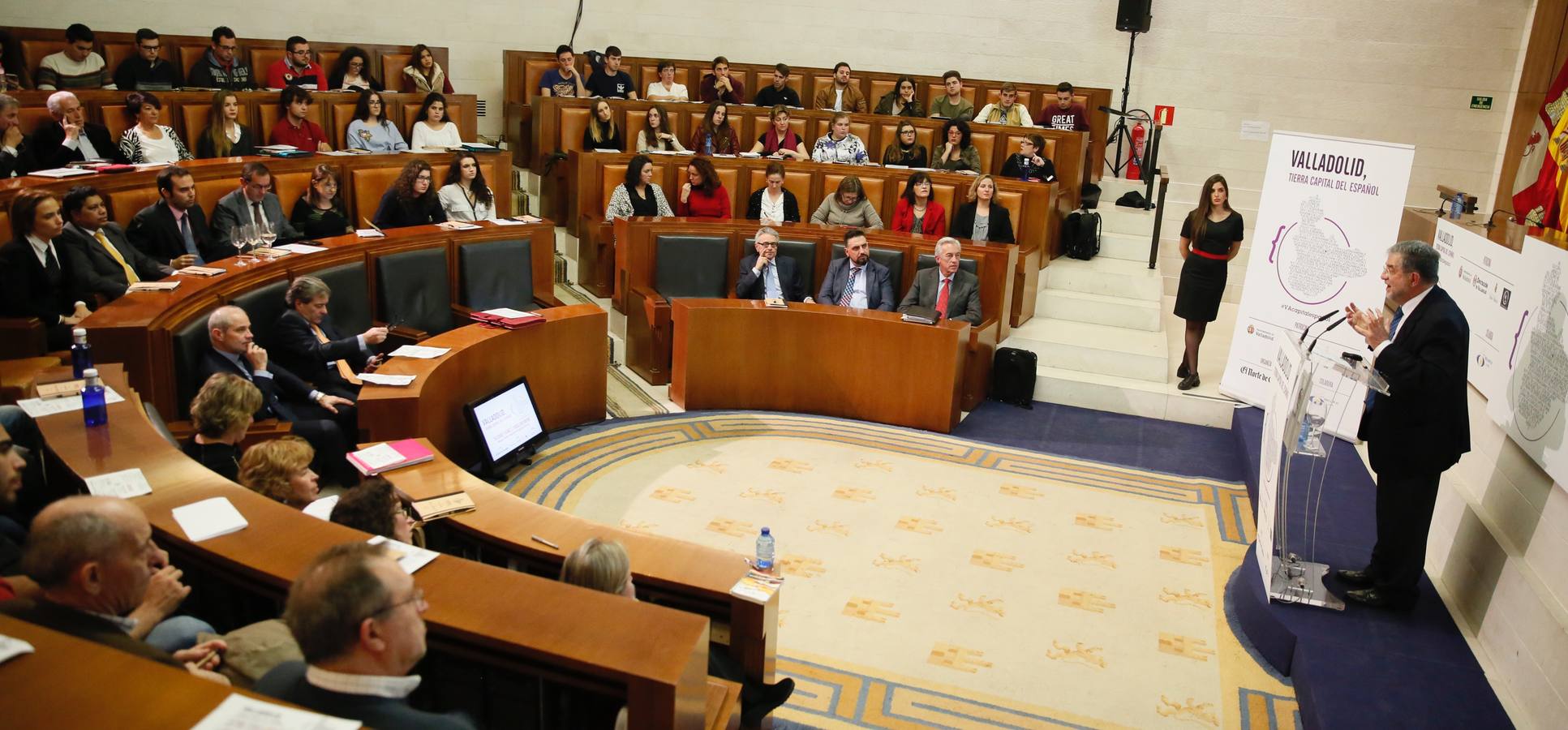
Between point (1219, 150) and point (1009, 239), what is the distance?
4.37 metres

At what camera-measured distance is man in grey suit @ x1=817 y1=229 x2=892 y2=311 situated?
6.63 m

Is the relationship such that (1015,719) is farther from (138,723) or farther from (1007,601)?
(138,723)

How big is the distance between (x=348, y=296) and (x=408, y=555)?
3116 millimetres

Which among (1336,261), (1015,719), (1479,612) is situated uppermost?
(1336,261)

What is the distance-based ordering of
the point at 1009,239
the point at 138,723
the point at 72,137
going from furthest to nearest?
1. the point at 1009,239
2. the point at 72,137
3. the point at 138,723

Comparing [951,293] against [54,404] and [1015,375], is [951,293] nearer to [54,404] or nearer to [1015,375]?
[1015,375]

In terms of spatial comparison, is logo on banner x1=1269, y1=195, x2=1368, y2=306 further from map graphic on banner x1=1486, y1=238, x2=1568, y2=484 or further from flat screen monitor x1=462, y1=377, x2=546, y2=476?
flat screen monitor x1=462, y1=377, x2=546, y2=476

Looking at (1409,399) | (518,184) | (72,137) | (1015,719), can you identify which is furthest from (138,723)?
(518,184)

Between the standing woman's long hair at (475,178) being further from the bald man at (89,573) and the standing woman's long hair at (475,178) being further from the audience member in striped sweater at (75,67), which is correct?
→ the bald man at (89,573)

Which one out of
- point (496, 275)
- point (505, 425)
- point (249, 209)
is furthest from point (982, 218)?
point (249, 209)

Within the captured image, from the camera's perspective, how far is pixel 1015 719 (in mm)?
3531

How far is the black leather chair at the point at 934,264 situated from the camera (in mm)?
6648

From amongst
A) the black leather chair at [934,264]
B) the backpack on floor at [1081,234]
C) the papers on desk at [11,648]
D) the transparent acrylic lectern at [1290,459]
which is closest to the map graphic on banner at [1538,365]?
the transparent acrylic lectern at [1290,459]

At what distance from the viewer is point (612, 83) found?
993 centimetres
